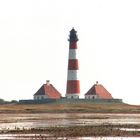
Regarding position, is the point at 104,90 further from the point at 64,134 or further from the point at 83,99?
the point at 64,134

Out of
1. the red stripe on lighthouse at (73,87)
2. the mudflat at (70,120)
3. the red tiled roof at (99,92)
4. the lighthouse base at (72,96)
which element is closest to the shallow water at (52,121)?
the mudflat at (70,120)

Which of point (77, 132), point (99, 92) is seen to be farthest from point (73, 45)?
point (77, 132)

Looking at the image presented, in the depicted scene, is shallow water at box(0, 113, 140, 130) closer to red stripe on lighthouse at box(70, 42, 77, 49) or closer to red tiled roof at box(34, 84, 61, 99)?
red stripe on lighthouse at box(70, 42, 77, 49)

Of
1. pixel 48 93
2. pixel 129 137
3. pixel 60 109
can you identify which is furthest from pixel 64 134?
pixel 48 93

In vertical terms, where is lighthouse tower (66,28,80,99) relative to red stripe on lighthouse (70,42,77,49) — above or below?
below

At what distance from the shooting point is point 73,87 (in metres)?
120

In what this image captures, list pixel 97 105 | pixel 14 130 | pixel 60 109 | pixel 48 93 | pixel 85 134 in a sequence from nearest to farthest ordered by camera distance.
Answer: pixel 85 134 < pixel 14 130 < pixel 60 109 < pixel 97 105 < pixel 48 93

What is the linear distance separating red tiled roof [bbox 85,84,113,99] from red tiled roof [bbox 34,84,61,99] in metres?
6.72

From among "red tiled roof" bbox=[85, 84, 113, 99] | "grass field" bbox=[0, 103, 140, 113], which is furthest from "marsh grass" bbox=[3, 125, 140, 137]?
"red tiled roof" bbox=[85, 84, 113, 99]

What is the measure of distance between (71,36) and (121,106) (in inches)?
653

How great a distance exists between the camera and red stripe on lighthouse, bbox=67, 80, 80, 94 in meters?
120

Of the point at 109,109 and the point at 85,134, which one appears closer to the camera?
the point at 85,134

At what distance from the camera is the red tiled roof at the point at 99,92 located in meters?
136

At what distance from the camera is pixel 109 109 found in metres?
115
